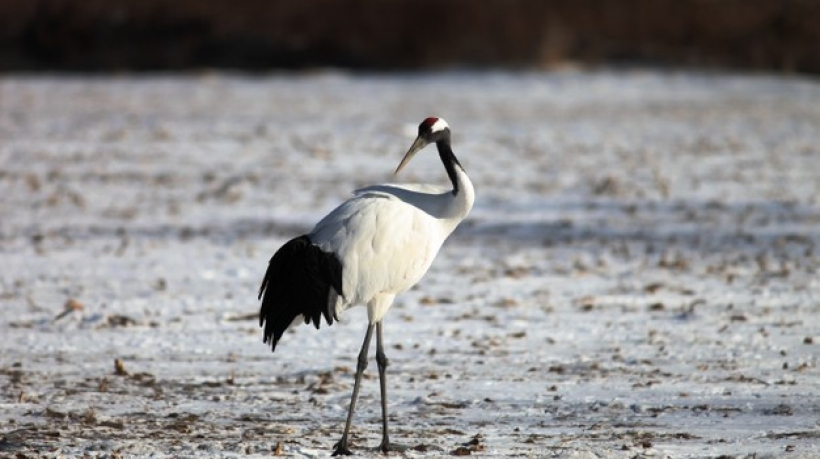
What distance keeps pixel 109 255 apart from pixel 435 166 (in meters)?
6.71

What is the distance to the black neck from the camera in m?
7.09

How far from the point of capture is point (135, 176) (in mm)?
16625

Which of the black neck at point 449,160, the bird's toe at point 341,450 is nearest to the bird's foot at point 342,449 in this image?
the bird's toe at point 341,450

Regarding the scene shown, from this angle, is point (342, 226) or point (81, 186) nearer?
point (342, 226)

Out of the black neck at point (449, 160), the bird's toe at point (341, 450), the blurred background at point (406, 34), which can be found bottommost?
the bird's toe at point (341, 450)

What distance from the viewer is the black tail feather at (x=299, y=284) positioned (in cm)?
657

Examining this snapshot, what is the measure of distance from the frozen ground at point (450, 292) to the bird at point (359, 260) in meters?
0.56

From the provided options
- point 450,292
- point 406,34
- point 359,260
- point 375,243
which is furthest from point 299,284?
point 406,34

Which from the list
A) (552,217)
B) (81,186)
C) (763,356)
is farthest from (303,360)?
(81,186)

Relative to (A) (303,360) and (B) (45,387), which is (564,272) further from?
(B) (45,387)

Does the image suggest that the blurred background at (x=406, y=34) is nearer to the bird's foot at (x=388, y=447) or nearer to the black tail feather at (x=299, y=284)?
the black tail feather at (x=299, y=284)

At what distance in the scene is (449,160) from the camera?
7.22 m

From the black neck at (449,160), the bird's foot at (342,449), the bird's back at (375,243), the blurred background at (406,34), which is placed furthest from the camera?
the blurred background at (406,34)

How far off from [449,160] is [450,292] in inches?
132
